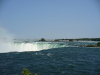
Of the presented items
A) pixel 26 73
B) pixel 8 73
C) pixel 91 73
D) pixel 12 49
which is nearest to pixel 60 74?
pixel 91 73

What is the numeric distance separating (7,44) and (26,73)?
2072 inches

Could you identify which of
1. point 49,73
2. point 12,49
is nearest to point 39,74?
point 49,73

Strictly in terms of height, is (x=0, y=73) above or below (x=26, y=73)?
below

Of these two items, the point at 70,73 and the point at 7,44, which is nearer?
the point at 70,73

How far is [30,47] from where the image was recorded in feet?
200

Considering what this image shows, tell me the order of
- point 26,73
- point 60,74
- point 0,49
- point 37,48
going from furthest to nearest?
1. point 37,48
2. point 0,49
3. point 60,74
4. point 26,73

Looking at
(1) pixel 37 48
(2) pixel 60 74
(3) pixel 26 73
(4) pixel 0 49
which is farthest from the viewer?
(1) pixel 37 48

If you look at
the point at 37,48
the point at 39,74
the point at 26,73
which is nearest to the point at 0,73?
the point at 39,74

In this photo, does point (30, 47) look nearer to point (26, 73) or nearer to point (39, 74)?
point (39, 74)

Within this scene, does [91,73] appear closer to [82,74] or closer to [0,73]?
[82,74]

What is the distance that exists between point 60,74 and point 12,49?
40.4 metres

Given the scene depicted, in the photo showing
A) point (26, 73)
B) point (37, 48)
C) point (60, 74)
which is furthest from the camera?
point (37, 48)

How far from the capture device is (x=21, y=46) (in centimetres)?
5934

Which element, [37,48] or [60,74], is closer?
[60,74]
